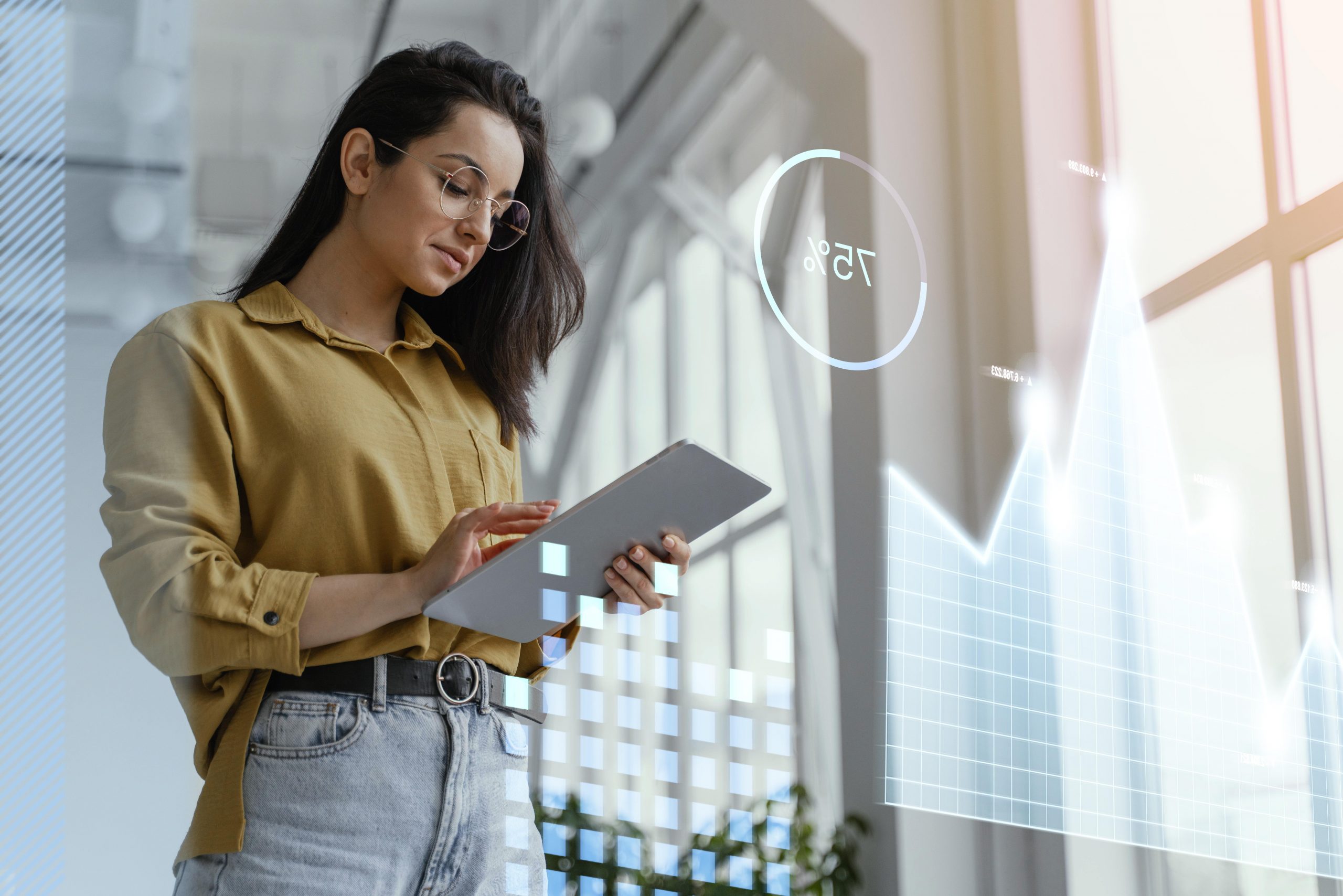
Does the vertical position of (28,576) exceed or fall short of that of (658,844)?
it exceeds it

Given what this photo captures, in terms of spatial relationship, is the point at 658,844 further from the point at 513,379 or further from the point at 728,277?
the point at 728,277

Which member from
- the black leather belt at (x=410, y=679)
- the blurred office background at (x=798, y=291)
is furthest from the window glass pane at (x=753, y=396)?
the black leather belt at (x=410, y=679)

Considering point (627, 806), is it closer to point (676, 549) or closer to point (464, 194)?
point (676, 549)

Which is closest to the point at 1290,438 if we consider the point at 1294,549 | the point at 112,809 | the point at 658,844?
the point at 1294,549

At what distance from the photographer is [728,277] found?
4.33ft

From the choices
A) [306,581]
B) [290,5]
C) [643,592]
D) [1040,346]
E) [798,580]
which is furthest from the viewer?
[1040,346]

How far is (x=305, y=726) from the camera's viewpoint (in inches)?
32.7

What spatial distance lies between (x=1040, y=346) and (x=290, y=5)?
3.00ft

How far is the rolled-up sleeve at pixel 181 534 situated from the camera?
820 mm

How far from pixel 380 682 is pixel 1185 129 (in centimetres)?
127

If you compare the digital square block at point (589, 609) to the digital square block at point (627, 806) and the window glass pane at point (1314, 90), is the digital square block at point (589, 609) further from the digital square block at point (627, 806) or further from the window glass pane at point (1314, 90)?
the window glass pane at point (1314, 90)

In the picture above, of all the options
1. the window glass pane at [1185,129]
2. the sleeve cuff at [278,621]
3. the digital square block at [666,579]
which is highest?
the window glass pane at [1185,129]
